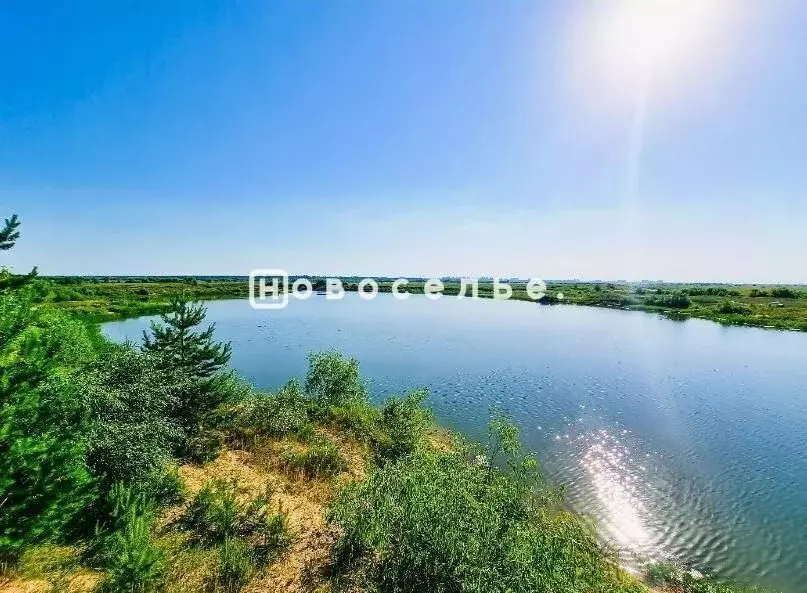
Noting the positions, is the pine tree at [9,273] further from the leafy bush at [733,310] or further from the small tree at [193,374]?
the leafy bush at [733,310]

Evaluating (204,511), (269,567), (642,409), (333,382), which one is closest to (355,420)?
(333,382)

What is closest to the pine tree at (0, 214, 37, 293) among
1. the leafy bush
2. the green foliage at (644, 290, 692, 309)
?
the leafy bush

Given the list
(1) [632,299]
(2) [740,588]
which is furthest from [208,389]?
(1) [632,299]

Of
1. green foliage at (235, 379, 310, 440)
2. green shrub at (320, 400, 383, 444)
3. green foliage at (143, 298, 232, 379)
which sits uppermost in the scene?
green foliage at (143, 298, 232, 379)

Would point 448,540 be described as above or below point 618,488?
above

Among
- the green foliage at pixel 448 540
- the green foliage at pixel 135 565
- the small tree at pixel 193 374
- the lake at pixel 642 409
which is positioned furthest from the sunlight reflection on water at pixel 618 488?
the small tree at pixel 193 374

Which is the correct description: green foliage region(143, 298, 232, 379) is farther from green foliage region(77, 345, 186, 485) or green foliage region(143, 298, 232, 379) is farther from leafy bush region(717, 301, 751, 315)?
leafy bush region(717, 301, 751, 315)

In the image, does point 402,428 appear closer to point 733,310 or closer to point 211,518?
point 211,518
